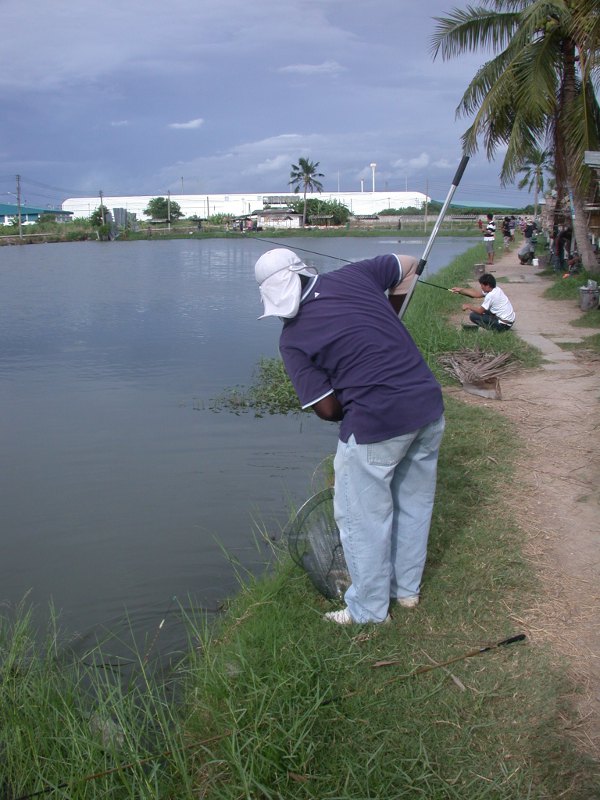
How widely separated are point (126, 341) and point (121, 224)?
7222 cm

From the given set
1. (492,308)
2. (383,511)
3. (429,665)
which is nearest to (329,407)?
(383,511)

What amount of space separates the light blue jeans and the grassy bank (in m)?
0.16

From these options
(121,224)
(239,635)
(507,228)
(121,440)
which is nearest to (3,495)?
(121,440)

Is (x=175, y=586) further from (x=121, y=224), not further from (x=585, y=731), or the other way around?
(x=121, y=224)

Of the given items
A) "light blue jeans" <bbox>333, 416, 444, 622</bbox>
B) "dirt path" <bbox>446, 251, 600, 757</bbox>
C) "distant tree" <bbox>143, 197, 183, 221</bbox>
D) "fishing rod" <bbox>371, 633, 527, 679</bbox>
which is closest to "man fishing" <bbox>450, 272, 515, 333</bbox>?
"dirt path" <bbox>446, 251, 600, 757</bbox>

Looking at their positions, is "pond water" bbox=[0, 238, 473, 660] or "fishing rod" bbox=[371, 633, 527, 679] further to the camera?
"pond water" bbox=[0, 238, 473, 660]

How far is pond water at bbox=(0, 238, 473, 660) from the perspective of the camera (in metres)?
5.44

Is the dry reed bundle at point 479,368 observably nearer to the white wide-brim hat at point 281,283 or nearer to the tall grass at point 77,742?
the white wide-brim hat at point 281,283

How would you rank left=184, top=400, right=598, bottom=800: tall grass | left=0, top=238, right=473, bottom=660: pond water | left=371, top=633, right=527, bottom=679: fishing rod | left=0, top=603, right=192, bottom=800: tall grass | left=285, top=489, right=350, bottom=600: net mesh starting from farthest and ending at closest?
left=0, top=238, right=473, bottom=660: pond water
left=285, top=489, right=350, bottom=600: net mesh
left=371, top=633, right=527, bottom=679: fishing rod
left=0, top=603, right=192, bottom=800: tall grass
left=184, top=400, right=598, bottom=800: tall grass

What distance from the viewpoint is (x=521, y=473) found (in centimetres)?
564

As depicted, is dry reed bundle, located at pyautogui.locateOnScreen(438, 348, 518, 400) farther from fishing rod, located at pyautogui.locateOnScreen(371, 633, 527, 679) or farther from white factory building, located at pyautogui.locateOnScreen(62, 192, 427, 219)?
white factory building, located at pyautogui.locateOnScreen(62, 192, 427, 219)

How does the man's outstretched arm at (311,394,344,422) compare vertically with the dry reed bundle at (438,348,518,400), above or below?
above

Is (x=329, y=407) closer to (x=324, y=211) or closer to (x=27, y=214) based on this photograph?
(x=324, y=211)

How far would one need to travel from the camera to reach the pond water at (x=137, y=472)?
544cm
